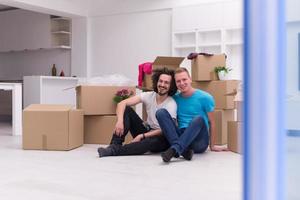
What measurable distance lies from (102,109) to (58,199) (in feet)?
7.08

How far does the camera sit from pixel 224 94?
13.1 ft

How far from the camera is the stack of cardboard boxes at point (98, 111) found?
3.79 meters

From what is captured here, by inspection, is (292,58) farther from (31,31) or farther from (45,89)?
(31,31)

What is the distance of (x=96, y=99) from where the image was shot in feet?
12.6

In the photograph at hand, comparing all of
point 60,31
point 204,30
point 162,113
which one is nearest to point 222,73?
point 162,113

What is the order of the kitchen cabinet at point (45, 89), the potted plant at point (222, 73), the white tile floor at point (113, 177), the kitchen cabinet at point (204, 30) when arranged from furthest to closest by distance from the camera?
the kitchen cabinet at point (45, 89) < the kitchen cabinet at point (204, 30) < the potted plant at point (222, 73) < the white tile floor at point (113, 177)

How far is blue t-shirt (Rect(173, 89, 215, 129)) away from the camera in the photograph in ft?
10.3

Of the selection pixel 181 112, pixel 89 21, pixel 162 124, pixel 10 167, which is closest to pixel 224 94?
pixel 181 112

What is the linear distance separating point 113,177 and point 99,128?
1658 mm

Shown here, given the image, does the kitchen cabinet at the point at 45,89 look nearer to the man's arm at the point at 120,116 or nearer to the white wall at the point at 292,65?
the man's arm at the point at 120,116

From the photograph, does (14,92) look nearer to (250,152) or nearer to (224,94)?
(224,94)

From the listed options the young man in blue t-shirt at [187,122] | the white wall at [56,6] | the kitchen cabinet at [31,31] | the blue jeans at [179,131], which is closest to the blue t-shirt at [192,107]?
the young man in blue t-shirt at [187,122]

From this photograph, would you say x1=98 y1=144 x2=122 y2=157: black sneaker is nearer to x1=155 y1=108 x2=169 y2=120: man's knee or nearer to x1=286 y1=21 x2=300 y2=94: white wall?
x1=155 y1=108 x2=169 y2=120: man's knee

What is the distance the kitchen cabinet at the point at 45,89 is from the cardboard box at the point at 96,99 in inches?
92.0
